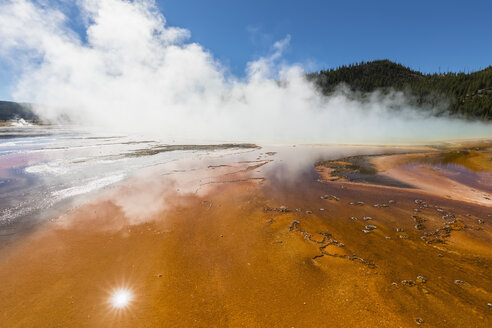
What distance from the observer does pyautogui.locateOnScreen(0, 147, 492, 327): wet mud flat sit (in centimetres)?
339

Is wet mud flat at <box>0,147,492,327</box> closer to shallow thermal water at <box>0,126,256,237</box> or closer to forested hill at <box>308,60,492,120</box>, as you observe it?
shallow thermal water at <box>0,126,256,237</box>

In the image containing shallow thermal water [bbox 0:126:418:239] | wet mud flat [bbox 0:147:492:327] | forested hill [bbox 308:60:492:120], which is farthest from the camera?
forested hill [bbox 308:60:492:120]

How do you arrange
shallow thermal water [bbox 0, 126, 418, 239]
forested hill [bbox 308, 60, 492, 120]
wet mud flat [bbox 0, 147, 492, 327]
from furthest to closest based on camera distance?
forested hill [bbox 308, 60, 492, 120], shallow thermal water [bbox 0, 126, 418, 239], wet mud flat [bbox 0, 147, 492, 327]

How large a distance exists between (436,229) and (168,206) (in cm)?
794

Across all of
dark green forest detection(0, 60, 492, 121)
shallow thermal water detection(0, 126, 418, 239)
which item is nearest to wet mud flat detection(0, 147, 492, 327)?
shallow thermal water detection(0, 126, 418, 239)

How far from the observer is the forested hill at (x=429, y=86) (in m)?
50.5

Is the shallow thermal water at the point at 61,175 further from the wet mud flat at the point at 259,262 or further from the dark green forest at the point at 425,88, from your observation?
the dark green forest at the point at 425,88

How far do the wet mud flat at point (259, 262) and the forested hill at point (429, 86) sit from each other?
2412 inches

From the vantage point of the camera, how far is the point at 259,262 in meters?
4.63

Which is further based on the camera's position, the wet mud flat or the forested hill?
the forested hill

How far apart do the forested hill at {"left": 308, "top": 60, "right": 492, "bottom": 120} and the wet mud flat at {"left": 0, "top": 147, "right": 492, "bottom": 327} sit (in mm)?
61263

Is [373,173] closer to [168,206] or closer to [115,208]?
[168,206]

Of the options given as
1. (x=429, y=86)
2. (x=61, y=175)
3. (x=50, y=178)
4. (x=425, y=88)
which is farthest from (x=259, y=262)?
(x=429, y=86)

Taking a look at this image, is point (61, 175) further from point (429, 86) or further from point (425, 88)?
point (429, 86)
